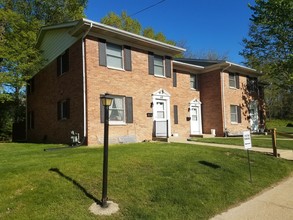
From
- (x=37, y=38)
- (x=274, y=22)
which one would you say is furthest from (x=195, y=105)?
(x=37, y=38)

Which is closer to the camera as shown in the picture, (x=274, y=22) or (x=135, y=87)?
(x=135, y=87)

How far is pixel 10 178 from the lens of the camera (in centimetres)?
662

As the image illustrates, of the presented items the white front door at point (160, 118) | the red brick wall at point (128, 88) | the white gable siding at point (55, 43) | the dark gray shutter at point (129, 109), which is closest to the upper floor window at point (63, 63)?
the white gable siding at point (55, 43)

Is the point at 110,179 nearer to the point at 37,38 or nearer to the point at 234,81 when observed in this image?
the point at 37,38

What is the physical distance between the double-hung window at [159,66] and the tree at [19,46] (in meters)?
7.73

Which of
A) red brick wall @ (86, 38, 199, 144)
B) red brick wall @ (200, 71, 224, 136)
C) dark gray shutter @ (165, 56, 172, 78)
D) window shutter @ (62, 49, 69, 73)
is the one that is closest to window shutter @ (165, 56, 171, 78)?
dark gray shutter @ (165, 56, 172, 78)

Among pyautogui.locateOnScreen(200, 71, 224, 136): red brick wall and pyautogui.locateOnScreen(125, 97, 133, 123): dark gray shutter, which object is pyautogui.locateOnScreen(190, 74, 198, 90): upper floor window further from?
pyautogui.locateOnScreen(125, 97, 133, 123): dark gray shutter

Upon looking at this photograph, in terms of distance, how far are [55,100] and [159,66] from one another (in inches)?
251

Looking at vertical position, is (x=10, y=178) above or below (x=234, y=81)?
below

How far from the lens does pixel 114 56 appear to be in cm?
1408

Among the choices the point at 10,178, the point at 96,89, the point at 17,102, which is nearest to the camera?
the point at 10,178

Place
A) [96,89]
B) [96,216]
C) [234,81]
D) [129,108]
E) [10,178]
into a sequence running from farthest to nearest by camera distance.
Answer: [234,81] < [129,108] < [96,89] < [10,178] < [96,216]

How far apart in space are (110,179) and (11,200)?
7.10 ft

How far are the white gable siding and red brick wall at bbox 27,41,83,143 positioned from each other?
48 centimetres
